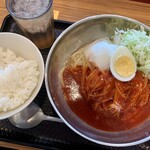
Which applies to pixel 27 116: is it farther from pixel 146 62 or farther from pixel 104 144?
pixel 146 62

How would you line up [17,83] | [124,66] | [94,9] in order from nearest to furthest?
[17,83] → [124,66] → [94,9]

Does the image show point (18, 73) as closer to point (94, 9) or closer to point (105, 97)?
point (105, 97)

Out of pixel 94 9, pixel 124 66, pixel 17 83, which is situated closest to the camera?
pixel 17 83

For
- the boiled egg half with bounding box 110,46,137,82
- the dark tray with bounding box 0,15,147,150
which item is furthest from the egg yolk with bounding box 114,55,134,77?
the dark tray with bounding box 0,15,147,150

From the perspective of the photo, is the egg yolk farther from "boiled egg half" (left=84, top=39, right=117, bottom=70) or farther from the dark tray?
the dark tray

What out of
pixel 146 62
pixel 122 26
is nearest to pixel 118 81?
pixel 146 62

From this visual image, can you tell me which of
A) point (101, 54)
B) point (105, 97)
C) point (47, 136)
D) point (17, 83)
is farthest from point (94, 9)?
point (47, 136)

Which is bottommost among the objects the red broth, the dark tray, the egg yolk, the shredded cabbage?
the dark tray
